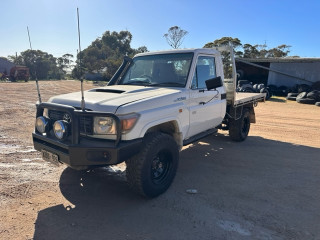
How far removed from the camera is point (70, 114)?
3.05 m

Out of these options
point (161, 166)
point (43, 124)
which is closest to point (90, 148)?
point (43, 124)

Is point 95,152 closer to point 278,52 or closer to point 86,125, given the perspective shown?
point 86,125

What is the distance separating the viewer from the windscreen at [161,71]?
4270mm

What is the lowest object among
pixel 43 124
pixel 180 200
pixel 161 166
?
pixel 180 200

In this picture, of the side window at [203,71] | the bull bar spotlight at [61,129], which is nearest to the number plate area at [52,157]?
the bull bar spotlight at [61,129]

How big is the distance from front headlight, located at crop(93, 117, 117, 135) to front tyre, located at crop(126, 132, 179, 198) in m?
0.51

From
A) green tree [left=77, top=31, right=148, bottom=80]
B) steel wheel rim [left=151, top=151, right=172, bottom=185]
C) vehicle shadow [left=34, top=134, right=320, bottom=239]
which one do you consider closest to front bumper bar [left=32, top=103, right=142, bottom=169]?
steel wheel rim [left=151, top=151, right=172, bottom=185]

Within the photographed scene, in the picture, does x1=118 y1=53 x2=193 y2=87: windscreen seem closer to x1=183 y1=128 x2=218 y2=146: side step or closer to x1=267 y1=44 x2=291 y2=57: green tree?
x1=183 y1=128 x2=218 y2=146: side step

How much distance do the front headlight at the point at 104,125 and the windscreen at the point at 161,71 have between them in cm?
148

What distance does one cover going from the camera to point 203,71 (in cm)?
461

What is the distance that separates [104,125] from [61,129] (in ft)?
1.80

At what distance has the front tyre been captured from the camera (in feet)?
10.8

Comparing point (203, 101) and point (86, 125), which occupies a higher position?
point (203, 101)

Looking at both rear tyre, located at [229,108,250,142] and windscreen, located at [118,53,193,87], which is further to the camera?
rear tyre, located at [229,108,250,142]
